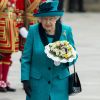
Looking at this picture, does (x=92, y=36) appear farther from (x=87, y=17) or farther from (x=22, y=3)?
(x=22, y=3)

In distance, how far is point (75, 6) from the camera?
26.2 meters

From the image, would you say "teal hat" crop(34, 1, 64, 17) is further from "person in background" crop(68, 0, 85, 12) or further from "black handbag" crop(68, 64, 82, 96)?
"person in background" crop(68, 0, 85, 12)

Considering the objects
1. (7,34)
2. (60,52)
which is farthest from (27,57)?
(7,34)

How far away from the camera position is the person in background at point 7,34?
8.88m

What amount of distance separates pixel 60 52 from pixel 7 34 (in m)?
2.67

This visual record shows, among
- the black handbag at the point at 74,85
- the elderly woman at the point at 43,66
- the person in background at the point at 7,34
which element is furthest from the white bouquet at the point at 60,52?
the person in background at the point at 7,34

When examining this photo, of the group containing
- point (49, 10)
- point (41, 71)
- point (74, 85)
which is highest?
point (49, 10)

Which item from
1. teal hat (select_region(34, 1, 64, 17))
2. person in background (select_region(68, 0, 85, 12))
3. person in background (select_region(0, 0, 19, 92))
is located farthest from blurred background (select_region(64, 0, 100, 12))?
teal hat (select_region(34, 1, 64, 17))

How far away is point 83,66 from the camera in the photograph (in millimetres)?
11875

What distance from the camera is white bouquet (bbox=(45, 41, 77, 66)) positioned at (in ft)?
21.0

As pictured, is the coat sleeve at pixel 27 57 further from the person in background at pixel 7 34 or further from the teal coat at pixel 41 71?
the person in background at pixel 7 34

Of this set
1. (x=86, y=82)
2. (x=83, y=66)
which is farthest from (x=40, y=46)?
(x=83, y=66)

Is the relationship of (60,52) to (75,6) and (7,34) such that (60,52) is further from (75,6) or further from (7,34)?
(75,6)

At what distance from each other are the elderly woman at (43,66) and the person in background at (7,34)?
240cm
